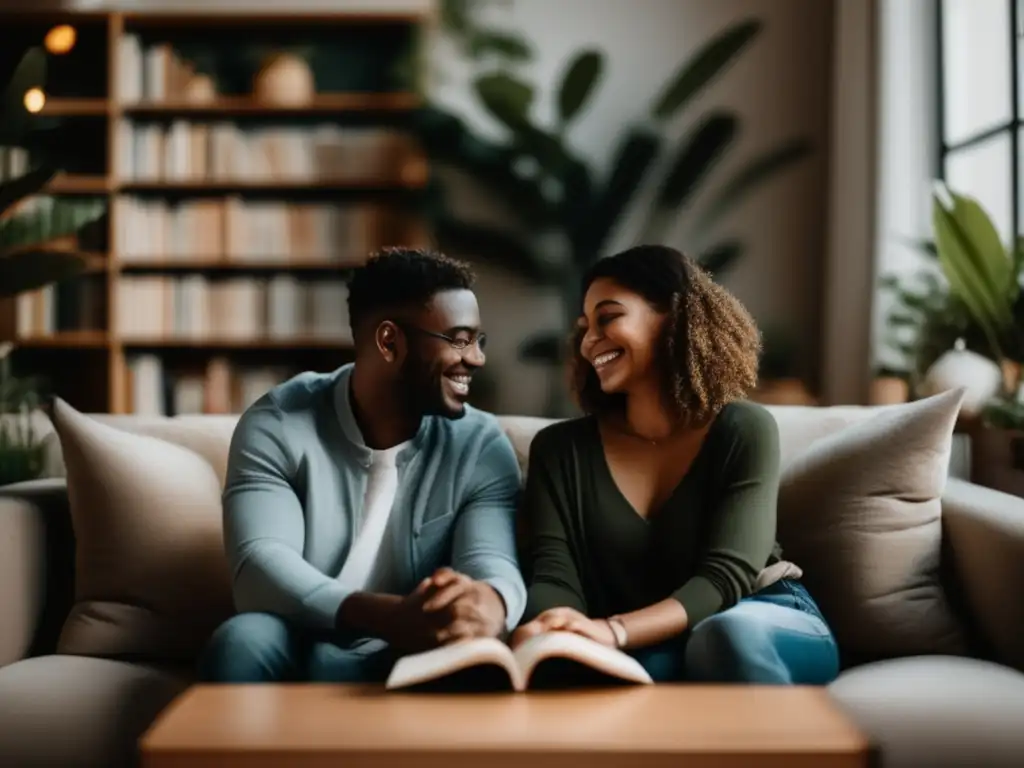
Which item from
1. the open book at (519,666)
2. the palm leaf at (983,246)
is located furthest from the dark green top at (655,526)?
the palm leaf at (983,246)

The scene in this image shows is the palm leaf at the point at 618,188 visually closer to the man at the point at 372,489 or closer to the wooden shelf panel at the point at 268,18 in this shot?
the wooden shelf panel at the point at 268,18

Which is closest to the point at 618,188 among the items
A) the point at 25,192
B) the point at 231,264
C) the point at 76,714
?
the point at 231,264

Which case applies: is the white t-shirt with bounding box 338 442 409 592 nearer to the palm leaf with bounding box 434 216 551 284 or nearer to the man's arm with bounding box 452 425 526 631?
the man's arm with bounding box 452 425 526 631

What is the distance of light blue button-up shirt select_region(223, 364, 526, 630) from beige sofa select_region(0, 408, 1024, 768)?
25 cm

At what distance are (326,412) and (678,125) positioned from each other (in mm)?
3125

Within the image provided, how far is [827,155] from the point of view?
170 inches

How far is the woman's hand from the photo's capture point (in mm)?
1317

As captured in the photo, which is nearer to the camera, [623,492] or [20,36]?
[623,492]

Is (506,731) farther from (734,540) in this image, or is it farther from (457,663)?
(734,540)

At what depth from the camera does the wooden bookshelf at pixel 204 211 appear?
408 centimetres

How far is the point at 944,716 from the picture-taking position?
1.36 metres

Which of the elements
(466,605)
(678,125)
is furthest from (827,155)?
(466,605)

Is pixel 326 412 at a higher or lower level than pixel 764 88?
lower

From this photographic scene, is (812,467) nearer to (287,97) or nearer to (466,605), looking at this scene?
(466,605)
